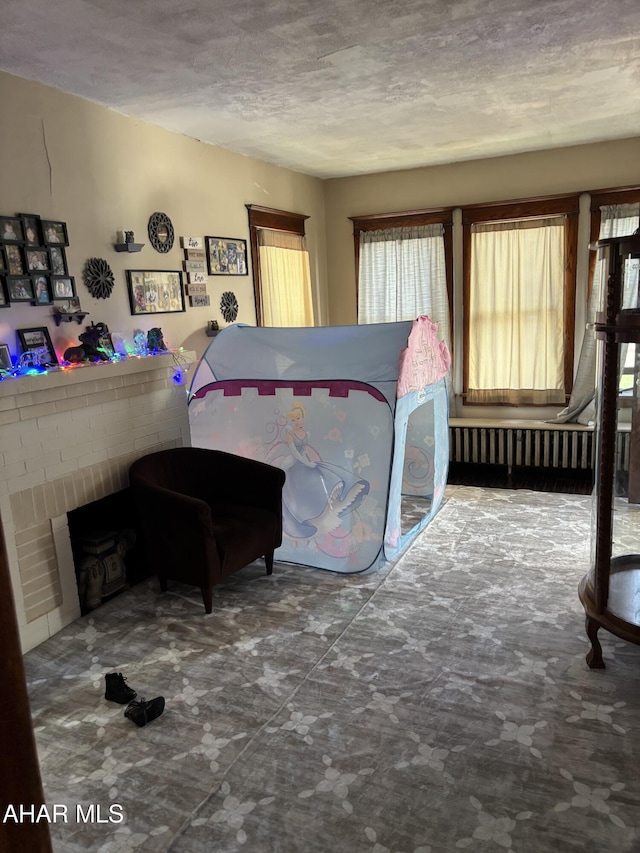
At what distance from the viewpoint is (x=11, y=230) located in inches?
128

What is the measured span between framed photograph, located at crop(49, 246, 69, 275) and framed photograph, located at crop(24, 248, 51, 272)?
3 centimetres

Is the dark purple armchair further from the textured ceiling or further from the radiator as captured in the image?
the radiator

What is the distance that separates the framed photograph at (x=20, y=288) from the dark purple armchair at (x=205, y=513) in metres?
1.09

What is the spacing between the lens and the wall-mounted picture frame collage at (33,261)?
3232 mm

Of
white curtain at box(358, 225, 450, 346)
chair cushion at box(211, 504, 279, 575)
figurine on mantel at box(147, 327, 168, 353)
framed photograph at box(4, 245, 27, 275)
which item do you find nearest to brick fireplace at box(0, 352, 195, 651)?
figurine on mantel at box(147, 327, 168, 353)

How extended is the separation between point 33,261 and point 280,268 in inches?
108

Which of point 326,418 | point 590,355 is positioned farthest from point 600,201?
point 326,418

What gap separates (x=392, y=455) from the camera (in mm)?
3699

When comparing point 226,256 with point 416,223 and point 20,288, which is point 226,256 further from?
point 416,223

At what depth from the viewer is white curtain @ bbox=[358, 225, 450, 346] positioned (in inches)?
243

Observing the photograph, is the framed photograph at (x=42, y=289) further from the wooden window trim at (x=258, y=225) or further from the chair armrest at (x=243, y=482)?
the wooden window trim at (x=258, y=225)

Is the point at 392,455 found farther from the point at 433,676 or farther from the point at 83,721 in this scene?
the point at 83,721

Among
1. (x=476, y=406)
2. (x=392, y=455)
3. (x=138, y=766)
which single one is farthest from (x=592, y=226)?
(x=138, y=766)

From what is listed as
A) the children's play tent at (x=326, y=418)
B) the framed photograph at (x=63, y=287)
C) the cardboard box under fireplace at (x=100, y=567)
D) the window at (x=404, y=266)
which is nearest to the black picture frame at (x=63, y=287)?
the framed photograph at (x=63, y=287)
